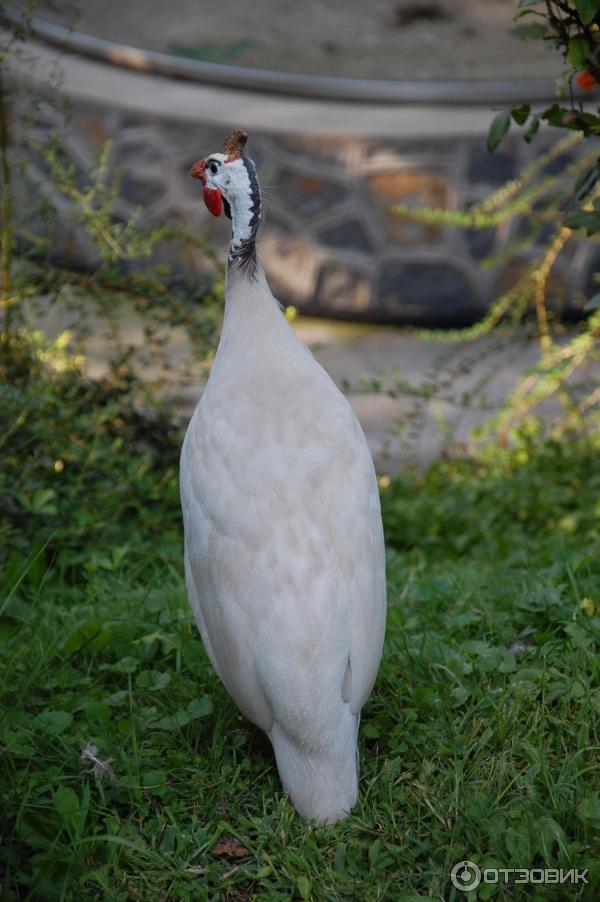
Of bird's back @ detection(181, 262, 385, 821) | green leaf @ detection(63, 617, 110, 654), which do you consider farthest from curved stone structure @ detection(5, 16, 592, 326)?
bird's back @ detection(181, 262, 385, 821)

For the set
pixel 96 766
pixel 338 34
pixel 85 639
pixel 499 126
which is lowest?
pixel 85 639

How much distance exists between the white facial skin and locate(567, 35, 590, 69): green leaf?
28.1 inches

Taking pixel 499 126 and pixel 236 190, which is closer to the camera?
pixel 236 190

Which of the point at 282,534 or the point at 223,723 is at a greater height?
the point at 282,534

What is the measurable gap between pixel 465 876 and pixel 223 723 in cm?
70

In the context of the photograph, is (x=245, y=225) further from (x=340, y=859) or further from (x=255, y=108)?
(x=255, y=108)

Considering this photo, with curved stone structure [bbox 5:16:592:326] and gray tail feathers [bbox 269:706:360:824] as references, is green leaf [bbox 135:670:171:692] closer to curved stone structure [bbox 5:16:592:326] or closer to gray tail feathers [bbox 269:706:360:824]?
gray tail feathers [bbox 269:706:360:824]

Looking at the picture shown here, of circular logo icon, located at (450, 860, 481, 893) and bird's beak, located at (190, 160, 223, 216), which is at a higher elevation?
bird's beak, located at (190, 160, 223, 216)

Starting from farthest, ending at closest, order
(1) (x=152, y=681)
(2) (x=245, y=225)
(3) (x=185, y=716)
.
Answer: (1) (x=152, y=681) → (3) (x=185, y=716) → (2) (x=245, y=225)

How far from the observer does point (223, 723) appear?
2.65m

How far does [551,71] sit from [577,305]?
162 centimetres

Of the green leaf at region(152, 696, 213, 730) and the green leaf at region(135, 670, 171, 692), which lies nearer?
the green leaf at region(152, 696, 213, 730)

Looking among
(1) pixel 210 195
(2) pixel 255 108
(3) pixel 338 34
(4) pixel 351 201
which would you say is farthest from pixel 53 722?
(3) pixel 338 34

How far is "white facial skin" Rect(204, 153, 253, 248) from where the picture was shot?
7.73ft
